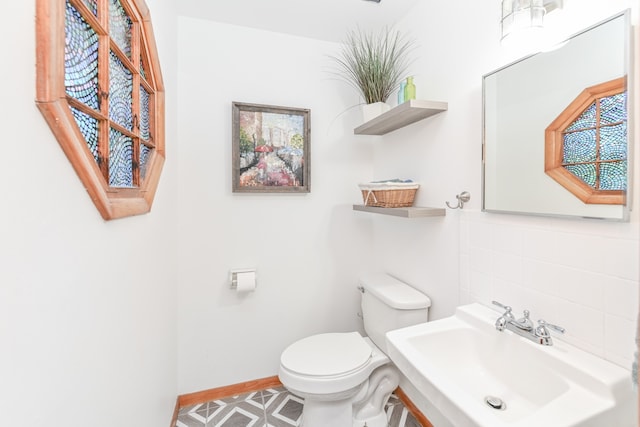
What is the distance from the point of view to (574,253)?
93cm

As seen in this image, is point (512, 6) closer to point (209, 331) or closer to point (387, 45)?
point (387, 45)

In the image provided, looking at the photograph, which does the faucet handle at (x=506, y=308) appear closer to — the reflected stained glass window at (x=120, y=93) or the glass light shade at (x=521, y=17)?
the glass light shade at (x=521, y=17)

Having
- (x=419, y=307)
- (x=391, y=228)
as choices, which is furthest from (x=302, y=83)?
(x=419, y=307)

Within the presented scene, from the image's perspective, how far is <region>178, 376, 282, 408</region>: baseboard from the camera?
5.84ft

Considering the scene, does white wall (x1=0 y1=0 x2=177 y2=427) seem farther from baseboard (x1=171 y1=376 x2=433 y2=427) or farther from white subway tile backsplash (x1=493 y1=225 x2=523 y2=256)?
white subway tile backsplash (x1=493 y1=225 x2=523 y2=256)

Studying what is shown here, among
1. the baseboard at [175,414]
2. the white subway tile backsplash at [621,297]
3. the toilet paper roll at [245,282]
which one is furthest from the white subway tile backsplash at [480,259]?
the baseboard at [175,414]

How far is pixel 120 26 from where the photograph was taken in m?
0.88

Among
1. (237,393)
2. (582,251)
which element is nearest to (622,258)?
(582,251)

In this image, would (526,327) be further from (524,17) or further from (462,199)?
(524,17)

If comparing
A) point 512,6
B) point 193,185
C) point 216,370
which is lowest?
point 216,370

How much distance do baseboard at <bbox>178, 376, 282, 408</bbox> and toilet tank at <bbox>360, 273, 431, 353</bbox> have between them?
76 cm

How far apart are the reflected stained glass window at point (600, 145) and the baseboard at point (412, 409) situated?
1.43 meters

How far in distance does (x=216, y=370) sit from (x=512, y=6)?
2.30m

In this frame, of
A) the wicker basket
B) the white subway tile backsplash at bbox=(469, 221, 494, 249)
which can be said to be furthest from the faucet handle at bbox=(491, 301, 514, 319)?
the wicker basket
